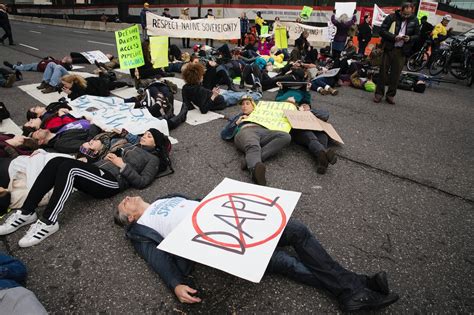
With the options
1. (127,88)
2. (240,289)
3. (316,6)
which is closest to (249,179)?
(240,289)

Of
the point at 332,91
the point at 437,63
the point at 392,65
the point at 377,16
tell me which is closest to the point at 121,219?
the point at 392,65

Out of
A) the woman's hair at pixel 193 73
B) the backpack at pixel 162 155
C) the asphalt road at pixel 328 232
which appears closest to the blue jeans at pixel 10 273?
the asphalt road at pixel 328 232

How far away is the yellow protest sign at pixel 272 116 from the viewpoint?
3695 millimetres

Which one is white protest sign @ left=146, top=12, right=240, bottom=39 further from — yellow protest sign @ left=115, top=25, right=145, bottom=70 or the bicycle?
the bicycle

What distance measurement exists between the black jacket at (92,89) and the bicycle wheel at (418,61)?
33.1 ft

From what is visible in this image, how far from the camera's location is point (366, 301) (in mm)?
1687

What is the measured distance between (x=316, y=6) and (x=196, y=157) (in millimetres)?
16692

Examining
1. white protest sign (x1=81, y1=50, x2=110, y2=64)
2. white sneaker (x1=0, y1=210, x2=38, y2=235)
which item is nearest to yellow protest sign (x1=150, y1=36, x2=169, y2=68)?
white protest sign (x1=81, y1=50, x2=110, y2=64)

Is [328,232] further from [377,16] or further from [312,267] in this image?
[377,16]

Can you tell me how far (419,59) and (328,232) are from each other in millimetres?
10472

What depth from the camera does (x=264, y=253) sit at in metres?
1.73

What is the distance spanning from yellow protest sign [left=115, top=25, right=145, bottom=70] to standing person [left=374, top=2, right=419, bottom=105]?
4.81 metres

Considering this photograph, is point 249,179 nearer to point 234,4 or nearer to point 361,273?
point 361,273

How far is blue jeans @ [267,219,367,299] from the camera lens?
5.78ft
